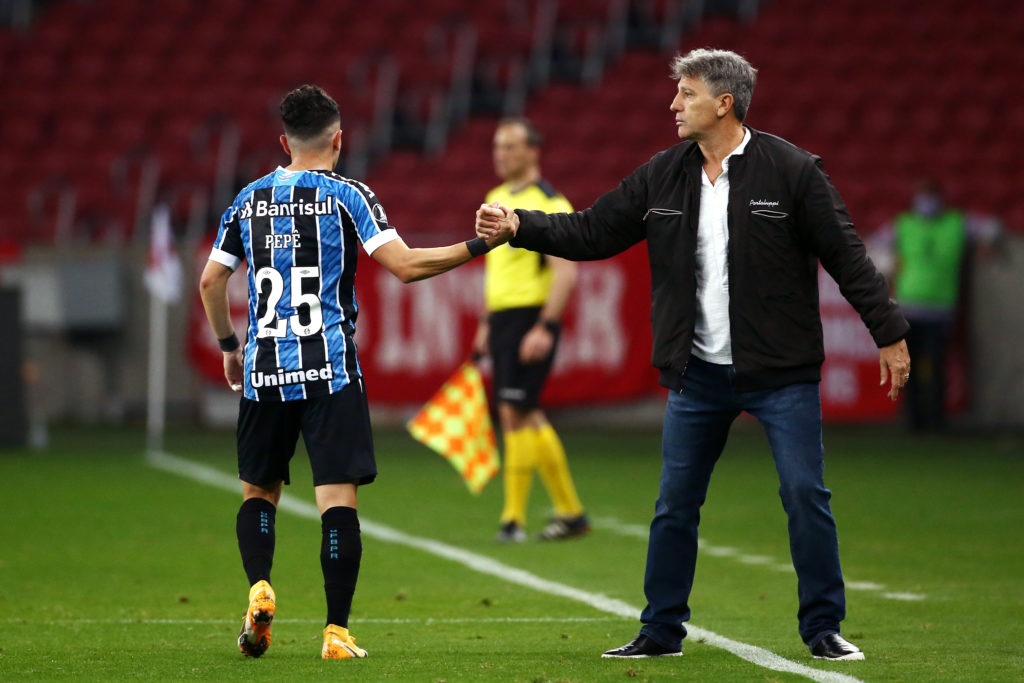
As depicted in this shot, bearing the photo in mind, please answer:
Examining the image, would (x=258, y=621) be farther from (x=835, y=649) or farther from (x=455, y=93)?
(x=455, y=93)

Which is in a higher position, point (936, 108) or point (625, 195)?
point (936, 108)

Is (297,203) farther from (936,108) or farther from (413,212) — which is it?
(936,108)

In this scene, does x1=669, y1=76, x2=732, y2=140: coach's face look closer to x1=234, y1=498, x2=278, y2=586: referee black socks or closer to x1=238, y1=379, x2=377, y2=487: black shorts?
x1=238, y1=379, x2=377, y2=487: black shorts

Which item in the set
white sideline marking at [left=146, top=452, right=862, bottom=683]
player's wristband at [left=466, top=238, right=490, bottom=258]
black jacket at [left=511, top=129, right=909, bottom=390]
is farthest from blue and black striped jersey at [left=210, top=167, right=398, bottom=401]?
white sideline marking at [left=146, top=452, right=862, bottom=683]

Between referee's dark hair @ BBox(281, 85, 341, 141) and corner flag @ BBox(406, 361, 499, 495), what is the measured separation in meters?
4.25

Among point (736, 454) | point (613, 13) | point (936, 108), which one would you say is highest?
point (613, 13)

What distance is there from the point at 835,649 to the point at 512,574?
2.62m

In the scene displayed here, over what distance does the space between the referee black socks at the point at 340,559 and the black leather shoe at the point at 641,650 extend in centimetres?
86

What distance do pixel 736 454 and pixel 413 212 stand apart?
543 centimetres

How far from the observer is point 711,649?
5449 mm

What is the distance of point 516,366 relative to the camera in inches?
354

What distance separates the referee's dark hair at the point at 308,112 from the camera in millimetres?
5230

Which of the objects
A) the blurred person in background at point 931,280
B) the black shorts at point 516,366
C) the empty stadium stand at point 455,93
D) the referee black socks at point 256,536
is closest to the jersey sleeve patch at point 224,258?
the referee black socks at point 256,536

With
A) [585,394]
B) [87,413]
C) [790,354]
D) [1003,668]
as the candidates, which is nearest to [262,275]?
[790,354]
